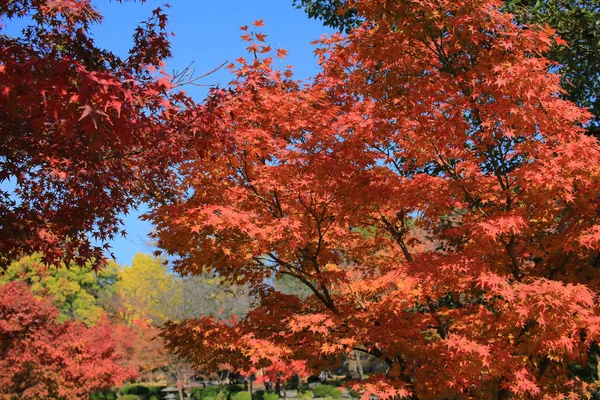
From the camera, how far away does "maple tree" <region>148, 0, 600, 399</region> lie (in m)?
5.10

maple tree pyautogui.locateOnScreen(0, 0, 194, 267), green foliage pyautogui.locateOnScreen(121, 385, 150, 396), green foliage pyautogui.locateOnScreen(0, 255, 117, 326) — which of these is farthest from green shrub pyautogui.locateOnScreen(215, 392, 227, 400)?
maple tree pyautogui.locateOnScreen(0, 0, 194, 267)

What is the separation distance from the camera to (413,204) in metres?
6.67

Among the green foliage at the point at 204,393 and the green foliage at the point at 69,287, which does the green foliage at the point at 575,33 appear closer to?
the green foliage at the point at 204,393

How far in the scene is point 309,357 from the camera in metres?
7.28

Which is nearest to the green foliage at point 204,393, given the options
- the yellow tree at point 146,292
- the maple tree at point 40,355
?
the yellow tree at point 146,292

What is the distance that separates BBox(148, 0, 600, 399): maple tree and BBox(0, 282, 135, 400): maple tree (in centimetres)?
996

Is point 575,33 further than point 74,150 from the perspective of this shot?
Yes

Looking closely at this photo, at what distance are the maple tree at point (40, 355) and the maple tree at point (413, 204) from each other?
32.7 ft

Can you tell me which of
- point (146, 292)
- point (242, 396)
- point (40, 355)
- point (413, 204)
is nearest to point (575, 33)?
point (413, 204)

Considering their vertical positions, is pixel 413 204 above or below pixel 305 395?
above

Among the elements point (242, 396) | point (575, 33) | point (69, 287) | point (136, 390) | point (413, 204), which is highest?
point (69, 287)

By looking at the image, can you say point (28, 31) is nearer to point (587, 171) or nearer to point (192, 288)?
point (587, 171)

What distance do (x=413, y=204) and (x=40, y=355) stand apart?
14647mm

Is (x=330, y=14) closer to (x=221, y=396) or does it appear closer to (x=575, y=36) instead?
(x=575, y=36)
